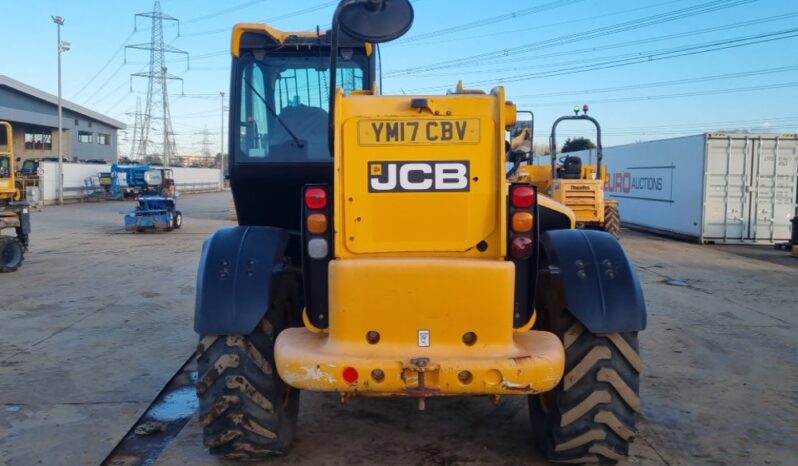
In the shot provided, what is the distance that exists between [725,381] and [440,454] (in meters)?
3.18

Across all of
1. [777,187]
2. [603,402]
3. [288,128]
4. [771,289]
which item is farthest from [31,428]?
[777,187]

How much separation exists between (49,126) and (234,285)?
5543 cm

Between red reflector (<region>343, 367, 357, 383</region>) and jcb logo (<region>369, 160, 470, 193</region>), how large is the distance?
1.02 m

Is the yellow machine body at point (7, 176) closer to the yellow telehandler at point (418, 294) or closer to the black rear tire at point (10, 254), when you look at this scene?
the black rear tire at point (10, 254)

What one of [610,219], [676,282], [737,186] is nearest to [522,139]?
[676,282]

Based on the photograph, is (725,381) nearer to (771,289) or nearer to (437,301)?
(437,301)

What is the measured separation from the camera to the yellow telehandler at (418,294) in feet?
12.4

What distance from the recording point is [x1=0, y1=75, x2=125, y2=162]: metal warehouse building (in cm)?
4794

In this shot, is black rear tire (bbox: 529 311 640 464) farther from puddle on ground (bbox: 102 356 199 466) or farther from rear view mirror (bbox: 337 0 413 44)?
puddle on ground (bbox: 102 356 199 466)

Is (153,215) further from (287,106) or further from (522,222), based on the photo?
(522,222)

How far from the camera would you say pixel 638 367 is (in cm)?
414

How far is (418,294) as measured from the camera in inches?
149

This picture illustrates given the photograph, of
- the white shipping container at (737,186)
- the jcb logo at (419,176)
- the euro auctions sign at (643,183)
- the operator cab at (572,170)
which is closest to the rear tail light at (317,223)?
the jcb logo at (419,176)

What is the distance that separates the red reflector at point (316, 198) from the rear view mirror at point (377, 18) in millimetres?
900
